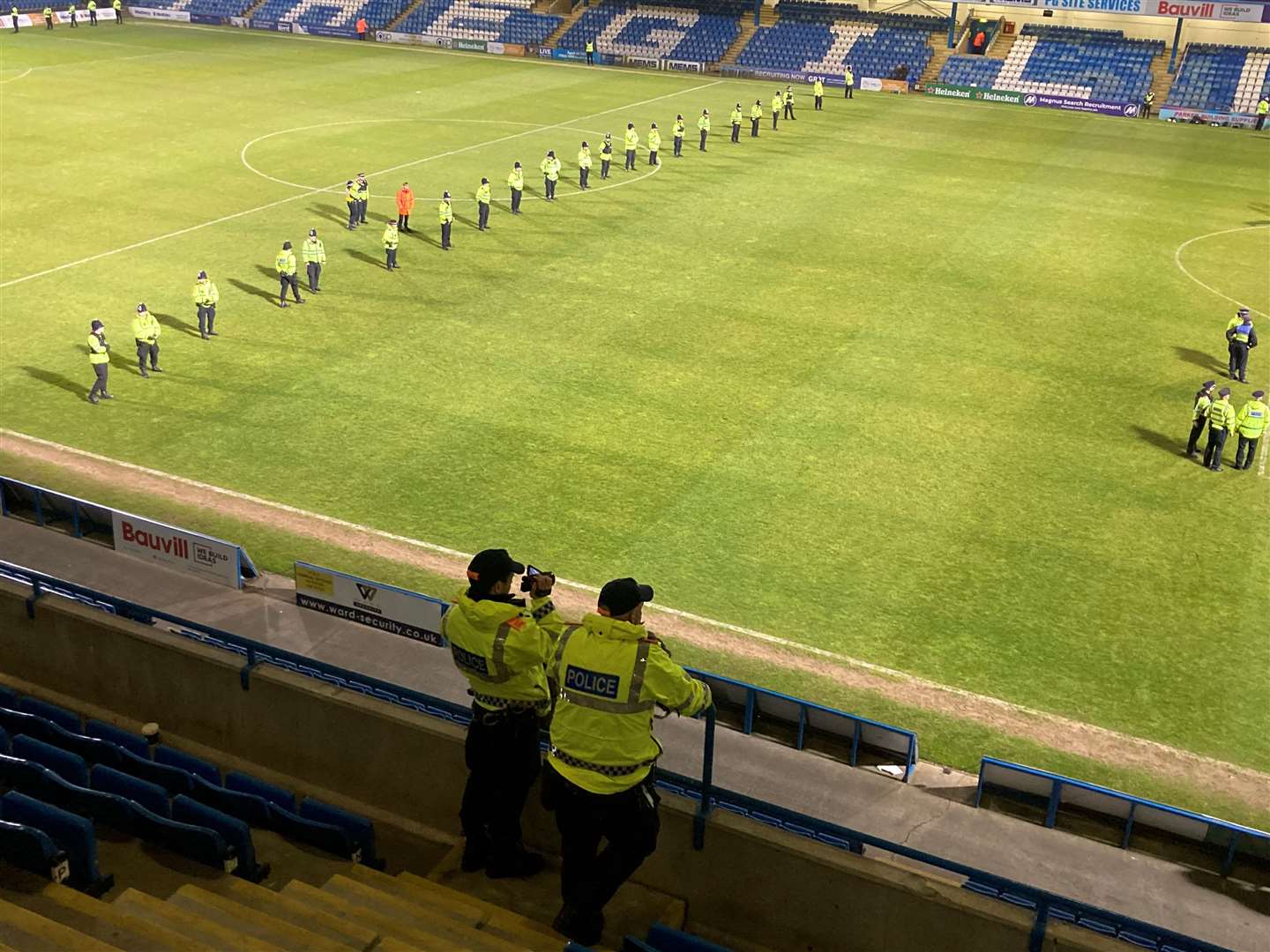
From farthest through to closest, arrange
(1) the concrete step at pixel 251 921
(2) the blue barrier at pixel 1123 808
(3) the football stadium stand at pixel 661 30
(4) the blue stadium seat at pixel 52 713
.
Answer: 1. (3) the football stadium stand at pixel 661 30
2. (2) the blue barrier at pixel 1123 808
3. (4) the blue stadium seat at pixel 52 713
4. (1) the concrete step at pixel 251 921

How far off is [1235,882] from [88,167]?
3707cm

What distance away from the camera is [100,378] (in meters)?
21.9

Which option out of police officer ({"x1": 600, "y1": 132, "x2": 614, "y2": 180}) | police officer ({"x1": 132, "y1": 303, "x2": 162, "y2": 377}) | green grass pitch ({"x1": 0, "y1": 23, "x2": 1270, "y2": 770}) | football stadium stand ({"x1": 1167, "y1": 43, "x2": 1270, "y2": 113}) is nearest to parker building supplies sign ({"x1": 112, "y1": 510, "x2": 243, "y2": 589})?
green grass pitch ({"x1": 0, "y1": 23, "x2": 1270, "y2": 770})

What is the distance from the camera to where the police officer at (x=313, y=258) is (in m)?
27.0

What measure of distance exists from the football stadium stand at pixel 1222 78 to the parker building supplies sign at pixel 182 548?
2038 inches

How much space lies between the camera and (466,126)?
150 ft

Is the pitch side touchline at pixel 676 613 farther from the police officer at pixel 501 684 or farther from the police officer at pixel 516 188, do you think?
the police officer at pixel 516 188

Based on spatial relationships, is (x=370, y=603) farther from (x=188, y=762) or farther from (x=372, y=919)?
(x=372, y=919)

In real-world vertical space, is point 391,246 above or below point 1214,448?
above

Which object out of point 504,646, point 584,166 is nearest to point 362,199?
point 584,166

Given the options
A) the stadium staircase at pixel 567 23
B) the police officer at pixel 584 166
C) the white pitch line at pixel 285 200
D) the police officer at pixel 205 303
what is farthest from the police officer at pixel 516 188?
the stadium staircase at pixel 567 23

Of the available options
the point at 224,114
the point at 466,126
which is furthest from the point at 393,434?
the point at 224,114

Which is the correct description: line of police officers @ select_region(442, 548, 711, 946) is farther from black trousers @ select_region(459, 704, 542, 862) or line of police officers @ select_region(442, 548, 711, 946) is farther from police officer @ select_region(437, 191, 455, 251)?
police officer @ select_region(437, 191, 455, 251)

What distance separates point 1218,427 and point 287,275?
60.5ft
